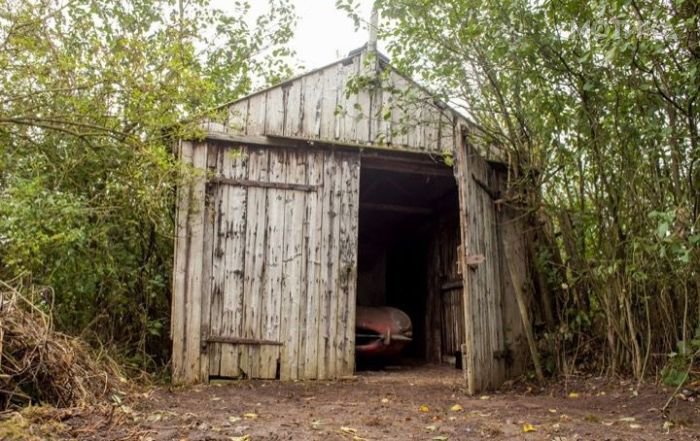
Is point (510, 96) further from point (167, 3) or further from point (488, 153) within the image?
point (167, 3)

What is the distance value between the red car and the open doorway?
0.03m

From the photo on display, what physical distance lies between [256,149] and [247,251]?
107 centimetres

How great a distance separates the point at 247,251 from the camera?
20.1 ft

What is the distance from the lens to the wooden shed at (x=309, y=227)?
19.2ft

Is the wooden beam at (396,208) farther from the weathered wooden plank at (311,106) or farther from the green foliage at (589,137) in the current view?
the green foliage at (589,137)

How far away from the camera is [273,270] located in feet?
20.2

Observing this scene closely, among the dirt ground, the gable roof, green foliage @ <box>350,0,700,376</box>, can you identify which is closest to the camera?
the dirt ground

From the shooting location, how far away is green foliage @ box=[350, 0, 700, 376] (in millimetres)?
4465

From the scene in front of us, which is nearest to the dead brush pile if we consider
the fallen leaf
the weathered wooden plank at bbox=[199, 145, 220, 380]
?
the weathered wooden plank at bbox=[199, 145, 220, 380]

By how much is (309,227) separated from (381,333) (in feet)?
7.51

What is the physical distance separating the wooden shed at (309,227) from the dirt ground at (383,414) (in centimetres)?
38

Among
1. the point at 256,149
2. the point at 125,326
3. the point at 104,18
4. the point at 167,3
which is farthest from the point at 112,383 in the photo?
the point at 167,3

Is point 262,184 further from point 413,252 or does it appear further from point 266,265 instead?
point 413,252

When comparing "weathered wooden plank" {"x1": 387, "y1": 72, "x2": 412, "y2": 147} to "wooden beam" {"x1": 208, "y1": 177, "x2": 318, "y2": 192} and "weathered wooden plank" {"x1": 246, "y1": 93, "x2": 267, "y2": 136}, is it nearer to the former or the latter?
"wooden beam" {"x1": 208, "y1": 177, "x2": 318, "y2": 192}
